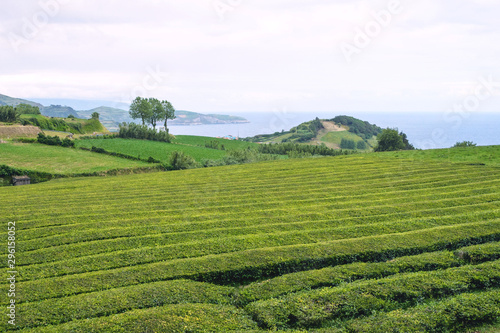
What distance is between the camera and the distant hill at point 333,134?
147 m

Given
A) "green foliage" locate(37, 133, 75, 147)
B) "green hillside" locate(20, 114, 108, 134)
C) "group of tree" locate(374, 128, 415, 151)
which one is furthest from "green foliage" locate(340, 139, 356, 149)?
"green foliage" locate(37, 133, 75, 147)

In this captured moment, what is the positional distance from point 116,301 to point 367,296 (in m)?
8.51

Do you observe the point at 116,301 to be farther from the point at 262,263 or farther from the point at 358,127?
the point at 358,127

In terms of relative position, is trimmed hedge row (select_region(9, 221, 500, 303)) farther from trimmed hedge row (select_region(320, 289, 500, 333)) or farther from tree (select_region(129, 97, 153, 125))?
tree (select_region(129, 97, 153, 125))

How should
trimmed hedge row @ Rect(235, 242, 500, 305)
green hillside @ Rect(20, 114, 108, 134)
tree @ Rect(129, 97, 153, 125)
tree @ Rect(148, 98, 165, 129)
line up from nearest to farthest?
trimmed hedge row @ Rect(235, 242, 500, 305)
green hillside @ Rect(20, 114, 108, 134)
tree @ Rect(129, 97, 153, 125)
tree @ Rect(148, 98, 165, 129)

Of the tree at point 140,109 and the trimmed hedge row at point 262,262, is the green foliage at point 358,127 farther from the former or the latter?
the trimmed hedge row at point 262,262

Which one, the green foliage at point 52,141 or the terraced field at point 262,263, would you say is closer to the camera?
the terraced field at point 262,263

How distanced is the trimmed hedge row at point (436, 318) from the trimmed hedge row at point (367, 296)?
1.43 ft

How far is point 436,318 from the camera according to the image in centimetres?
919

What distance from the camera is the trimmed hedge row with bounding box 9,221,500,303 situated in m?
11.5

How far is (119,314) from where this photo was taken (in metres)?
9.65

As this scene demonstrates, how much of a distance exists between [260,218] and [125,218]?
28.4 feet

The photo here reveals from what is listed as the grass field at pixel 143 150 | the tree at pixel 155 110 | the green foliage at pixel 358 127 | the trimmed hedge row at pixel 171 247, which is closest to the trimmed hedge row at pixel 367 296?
the trimmed hedge row at pixel 171 247

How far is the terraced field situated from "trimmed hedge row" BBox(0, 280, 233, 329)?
4cm
